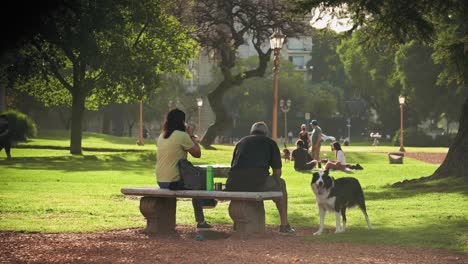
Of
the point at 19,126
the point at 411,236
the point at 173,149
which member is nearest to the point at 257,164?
the point at 173,149

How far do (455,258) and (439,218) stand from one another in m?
5.32

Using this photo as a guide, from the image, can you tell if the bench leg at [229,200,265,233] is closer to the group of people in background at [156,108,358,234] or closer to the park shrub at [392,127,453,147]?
the group of people in background at [156,108,358,234]

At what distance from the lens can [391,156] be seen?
44.2 meters

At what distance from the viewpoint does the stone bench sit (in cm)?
1422

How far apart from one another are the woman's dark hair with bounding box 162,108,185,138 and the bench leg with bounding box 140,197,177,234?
3.86 feet

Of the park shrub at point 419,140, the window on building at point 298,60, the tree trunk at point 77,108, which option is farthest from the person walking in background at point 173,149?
the window on building at point 298,60

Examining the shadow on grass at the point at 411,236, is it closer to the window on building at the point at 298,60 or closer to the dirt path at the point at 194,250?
the dirt path at the point at 194,250

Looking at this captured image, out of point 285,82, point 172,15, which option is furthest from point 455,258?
point 285,82

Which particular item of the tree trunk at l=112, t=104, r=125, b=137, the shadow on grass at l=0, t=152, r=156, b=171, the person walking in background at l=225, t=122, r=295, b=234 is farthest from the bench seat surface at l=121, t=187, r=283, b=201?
the tree trunk at l=112, t=104, r=125, b=137

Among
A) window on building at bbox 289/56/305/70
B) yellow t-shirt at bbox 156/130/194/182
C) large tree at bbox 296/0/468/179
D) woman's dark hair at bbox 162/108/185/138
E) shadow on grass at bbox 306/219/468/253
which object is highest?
window on building at bbox 289/56/305/70

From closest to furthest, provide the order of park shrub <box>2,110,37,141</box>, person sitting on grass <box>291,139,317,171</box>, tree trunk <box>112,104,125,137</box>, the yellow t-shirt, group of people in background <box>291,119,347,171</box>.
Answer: the yellow t-shirt
group of people in background <box>291,119,347,171</box>
person sitting on grass <box>291,139,317,171</box>
park shrub <box>2,110,37,141</box>
tree trunk <box>112,104,125,137</box>

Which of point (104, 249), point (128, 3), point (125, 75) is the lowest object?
point (104, 249)

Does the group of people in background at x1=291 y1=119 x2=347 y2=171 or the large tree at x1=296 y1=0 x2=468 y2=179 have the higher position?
the large tree at x1=296 y1=0 x2=468 y2=179

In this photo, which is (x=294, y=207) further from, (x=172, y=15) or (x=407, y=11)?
(x=172, y=15)
